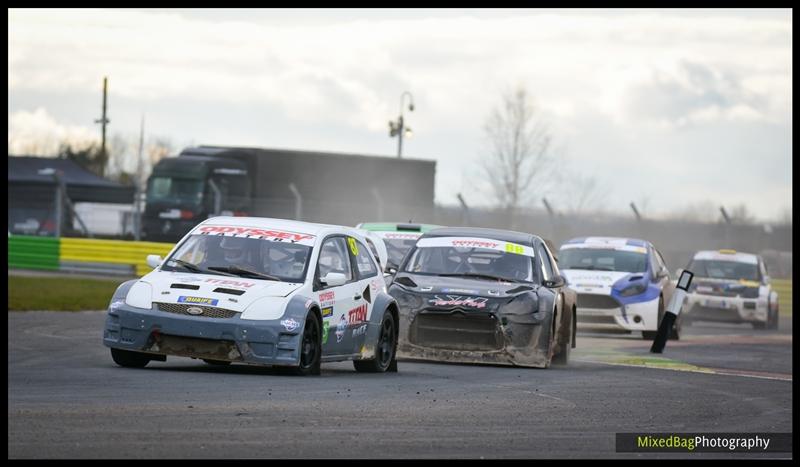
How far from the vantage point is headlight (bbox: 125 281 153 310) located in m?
12.9

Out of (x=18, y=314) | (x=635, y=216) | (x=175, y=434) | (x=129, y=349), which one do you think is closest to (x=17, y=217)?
(x=635, y=216)

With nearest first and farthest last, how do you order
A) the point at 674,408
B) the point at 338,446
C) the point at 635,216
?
the point at 338,446, the point at 674,408, the point at 635,216

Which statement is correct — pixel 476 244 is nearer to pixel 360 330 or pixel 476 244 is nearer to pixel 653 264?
pixel 360 330

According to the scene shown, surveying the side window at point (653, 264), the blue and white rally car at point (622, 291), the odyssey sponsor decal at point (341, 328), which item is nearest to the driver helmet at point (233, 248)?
the odyssey sponsor decal at point (341, 328)

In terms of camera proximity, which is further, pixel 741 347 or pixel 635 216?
pixel 635 216

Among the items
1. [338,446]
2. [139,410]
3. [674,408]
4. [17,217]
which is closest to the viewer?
[338,446]

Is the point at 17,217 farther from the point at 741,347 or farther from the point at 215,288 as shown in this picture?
the point at 215,288

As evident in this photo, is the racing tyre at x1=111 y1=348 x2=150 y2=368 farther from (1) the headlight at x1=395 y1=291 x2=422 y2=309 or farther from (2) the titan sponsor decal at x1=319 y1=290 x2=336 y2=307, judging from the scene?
(1) the headlight at x1=395 y1=291 x2=422 y2=309

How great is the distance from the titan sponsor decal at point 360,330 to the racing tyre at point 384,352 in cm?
22

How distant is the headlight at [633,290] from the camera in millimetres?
22453

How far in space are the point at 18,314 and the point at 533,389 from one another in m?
11.0

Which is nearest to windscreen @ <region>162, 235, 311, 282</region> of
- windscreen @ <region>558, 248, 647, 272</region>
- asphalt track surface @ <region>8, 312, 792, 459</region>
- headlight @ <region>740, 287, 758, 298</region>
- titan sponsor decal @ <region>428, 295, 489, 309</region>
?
asphalt track surface @ <region>8, 312, 792, 459</region>

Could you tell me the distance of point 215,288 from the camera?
507 inches

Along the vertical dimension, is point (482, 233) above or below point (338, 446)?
above
